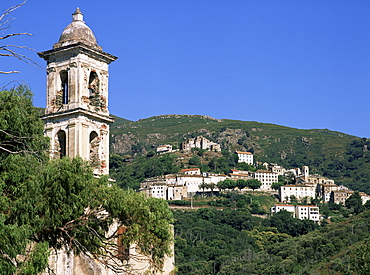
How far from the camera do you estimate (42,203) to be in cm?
1508

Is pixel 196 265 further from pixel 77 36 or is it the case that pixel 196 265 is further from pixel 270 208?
pixel 77 36

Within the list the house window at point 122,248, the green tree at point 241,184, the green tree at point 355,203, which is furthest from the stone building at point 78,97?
the green tree at point 241,184

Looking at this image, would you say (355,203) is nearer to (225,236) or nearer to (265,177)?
(265,177)

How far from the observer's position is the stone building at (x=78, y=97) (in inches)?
902

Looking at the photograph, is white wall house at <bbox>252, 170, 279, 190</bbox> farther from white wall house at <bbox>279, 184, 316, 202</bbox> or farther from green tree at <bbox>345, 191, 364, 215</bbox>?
green tree at <bbox>345, 191, 364, 215</bbox>

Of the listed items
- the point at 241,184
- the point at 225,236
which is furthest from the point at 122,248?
the point at 241,184

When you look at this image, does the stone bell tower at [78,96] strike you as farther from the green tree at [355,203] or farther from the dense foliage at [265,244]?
the green tree at [355,203]

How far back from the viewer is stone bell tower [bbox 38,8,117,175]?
22969 millimetres

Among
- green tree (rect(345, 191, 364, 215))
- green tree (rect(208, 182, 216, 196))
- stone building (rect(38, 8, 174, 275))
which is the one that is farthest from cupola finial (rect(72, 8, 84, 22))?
green tree (rect(208, 182, 216, 196))

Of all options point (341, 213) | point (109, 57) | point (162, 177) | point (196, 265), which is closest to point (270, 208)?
point (341, 213)

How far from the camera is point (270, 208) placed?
170 meters

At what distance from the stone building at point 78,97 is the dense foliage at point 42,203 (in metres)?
4.87

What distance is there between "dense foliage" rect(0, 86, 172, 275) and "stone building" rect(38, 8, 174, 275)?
16.0 ft

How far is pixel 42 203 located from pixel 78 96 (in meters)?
8.40
